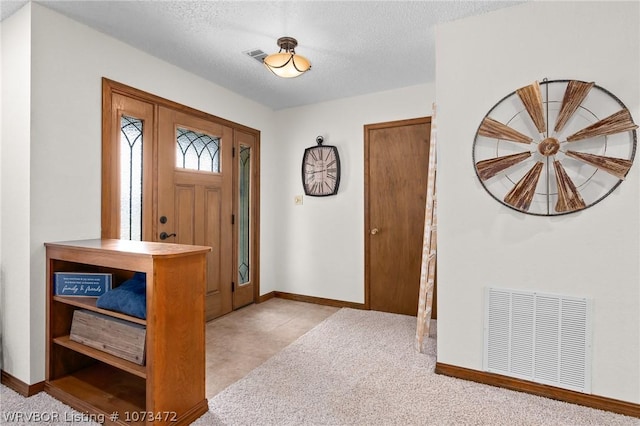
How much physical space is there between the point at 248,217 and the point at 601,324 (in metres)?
3.31

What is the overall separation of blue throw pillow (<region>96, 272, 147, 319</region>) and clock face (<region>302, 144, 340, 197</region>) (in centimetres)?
247

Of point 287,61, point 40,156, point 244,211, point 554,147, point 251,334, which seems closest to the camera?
point 554,147

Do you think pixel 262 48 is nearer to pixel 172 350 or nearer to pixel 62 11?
pixel 62 11

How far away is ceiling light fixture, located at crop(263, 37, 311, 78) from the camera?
8.20 feet

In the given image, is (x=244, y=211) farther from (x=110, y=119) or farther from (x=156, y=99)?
(x=110, y=119)

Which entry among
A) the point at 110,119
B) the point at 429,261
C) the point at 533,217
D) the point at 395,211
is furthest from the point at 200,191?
the point at 533,217

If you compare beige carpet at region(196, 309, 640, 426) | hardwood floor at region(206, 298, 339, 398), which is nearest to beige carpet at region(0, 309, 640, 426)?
beige carpet at region(196, 309, 640, 426)

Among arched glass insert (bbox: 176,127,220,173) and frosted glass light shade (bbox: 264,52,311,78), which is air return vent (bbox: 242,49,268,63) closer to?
frosted glass light shade (bbox: 264,52,311,78)

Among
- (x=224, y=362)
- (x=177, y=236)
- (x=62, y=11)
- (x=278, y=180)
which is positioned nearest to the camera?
(x=62, y=11)

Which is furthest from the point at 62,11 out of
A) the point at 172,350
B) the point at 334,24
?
the point at 172,350

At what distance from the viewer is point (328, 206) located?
13.6 feet

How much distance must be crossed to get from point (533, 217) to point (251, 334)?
245 centimetres

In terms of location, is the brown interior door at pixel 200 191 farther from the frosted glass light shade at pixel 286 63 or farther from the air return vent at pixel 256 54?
the frosted glass light shade at pixel 286 63

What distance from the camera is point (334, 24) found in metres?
2.44
